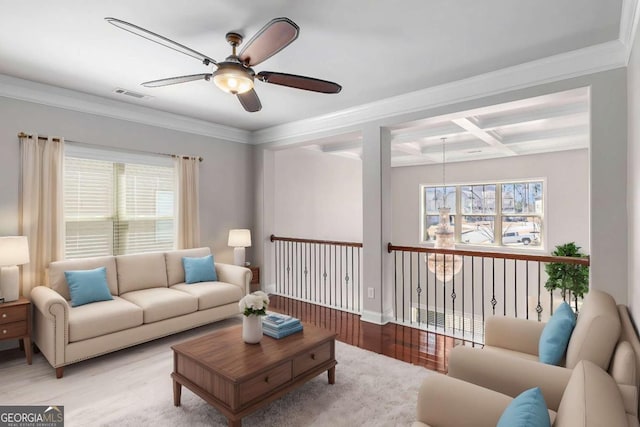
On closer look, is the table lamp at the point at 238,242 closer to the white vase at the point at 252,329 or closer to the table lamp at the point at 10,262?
the table lamp at the point at 10,262

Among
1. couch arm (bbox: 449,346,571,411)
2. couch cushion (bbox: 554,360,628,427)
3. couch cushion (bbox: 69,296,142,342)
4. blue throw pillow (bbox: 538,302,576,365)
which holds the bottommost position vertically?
couch cushion (bbox: 69,296,142,342)

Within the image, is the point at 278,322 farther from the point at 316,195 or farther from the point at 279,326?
the point at 316,195

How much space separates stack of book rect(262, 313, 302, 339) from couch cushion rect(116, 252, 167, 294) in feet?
6.44

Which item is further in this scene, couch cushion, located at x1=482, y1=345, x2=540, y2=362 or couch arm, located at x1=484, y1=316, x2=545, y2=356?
couch arm, located at x1=484, y1=316, x2=545, y2=356

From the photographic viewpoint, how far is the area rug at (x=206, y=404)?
7.41ft

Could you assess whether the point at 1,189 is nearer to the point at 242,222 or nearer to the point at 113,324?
the point at 113,324

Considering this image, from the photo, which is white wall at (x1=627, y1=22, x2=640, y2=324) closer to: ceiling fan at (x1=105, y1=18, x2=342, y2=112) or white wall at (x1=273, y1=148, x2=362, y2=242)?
ceiling fan at (x1=105, y1=18, x2=342, y2=112)

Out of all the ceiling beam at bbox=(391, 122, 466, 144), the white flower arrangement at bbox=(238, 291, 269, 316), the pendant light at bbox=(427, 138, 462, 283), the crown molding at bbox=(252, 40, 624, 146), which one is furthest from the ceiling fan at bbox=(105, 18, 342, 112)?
the pendant light at bbox=(427, 138, 462, 283)

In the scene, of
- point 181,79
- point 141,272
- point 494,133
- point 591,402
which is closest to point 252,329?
point 181,79

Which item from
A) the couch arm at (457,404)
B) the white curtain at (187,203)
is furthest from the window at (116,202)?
the couch arm at (457,404)

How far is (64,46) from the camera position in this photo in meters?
2.77

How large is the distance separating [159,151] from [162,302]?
2.14 metres

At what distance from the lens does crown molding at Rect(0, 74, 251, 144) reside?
11.4 feet

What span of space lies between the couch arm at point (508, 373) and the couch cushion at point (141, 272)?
11.4 feet
